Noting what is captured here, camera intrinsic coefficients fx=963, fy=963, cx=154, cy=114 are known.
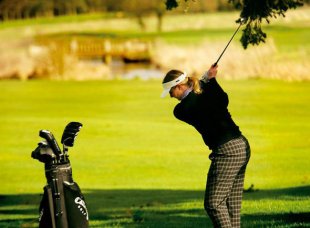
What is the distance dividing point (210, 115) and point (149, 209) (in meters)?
6.99

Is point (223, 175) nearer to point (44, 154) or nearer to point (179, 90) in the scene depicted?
point (179, 90)

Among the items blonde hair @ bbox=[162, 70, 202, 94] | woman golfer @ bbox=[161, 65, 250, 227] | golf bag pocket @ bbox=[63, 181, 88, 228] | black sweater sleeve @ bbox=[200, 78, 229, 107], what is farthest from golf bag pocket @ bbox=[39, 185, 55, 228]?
black sweater sleeve @ bbox=[200, 78, 229, 107]

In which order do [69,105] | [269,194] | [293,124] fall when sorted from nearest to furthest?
[269,194] → [293,124] → [69,105]

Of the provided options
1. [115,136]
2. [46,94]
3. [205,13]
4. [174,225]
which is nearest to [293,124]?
[115,136]

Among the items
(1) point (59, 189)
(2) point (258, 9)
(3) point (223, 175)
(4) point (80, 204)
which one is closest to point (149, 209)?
(2) point (258, 9)

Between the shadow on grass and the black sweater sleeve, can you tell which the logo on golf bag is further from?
the shadow on grass

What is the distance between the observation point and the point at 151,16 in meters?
106

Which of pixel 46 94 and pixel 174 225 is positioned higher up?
pixel 174 225

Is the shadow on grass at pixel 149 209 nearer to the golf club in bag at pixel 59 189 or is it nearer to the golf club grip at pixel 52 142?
the golf club in bag at pixel 59 189

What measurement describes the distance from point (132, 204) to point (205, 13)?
85809mm

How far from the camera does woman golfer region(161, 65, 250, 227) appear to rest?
339 inches

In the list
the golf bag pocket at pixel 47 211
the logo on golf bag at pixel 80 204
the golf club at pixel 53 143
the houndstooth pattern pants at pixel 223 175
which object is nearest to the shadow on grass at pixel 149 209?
the houndstooth pattern pants at pixel 223 175

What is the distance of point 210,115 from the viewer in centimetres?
859

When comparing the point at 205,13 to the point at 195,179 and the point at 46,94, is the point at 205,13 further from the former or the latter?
the point at 195,179
